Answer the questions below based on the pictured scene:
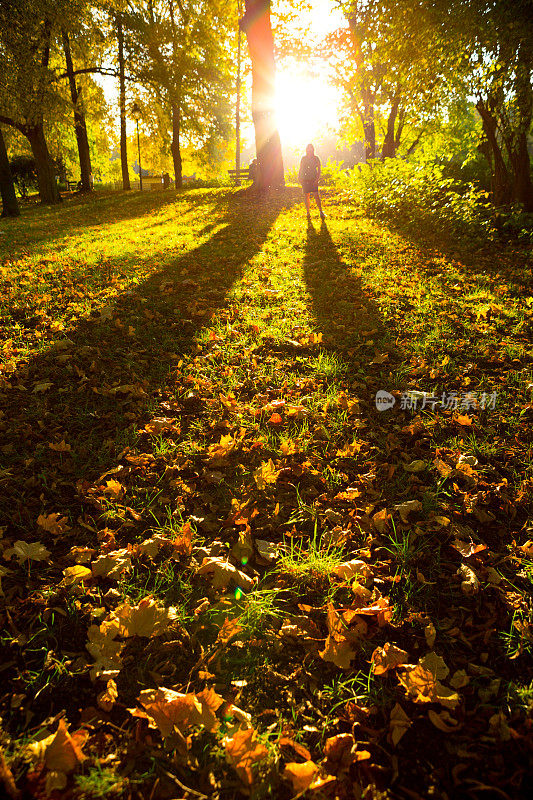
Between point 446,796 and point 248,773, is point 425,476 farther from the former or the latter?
point 248,773

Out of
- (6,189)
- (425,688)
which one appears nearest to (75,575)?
(425,688)

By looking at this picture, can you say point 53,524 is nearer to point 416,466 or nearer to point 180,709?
point 180,709

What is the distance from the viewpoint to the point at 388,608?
1870mm

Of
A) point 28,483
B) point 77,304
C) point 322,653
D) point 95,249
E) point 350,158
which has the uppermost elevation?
point 350,158

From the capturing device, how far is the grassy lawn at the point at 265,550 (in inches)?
55.9

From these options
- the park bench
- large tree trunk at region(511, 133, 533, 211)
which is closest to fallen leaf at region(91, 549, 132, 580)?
large tree trunk at region(511, 133, 533, 211)

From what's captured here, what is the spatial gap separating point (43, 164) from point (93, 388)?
20.0 meters

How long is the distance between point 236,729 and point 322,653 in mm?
442

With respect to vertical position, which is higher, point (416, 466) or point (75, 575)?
point (416, 466)

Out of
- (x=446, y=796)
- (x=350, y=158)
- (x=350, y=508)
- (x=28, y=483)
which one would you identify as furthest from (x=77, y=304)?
(x=350, y=158)

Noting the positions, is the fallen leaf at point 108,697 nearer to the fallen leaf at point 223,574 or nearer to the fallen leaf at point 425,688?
the fallen leaf at point 223,574

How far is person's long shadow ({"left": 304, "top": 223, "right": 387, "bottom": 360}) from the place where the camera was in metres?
4.41

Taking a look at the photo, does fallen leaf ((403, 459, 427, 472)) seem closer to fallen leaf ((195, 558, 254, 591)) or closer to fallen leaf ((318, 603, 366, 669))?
fallen leaf ((318, 603, 366, 669))

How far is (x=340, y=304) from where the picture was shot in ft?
17.1
